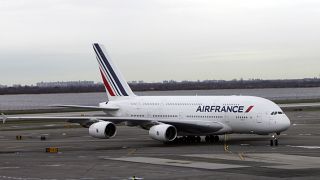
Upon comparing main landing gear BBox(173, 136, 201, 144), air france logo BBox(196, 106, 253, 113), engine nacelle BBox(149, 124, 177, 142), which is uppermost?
air france logo BBox(196, 106, 253, 113)

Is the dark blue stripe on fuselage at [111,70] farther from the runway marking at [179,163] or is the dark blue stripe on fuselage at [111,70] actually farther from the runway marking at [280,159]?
the runway marking at [179,163]

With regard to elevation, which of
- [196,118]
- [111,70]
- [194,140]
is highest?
[111,70]

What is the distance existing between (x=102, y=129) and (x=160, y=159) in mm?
10842

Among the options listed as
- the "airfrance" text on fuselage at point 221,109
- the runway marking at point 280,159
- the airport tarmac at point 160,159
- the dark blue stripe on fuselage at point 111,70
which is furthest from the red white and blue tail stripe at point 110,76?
the runway marking at point 280,159

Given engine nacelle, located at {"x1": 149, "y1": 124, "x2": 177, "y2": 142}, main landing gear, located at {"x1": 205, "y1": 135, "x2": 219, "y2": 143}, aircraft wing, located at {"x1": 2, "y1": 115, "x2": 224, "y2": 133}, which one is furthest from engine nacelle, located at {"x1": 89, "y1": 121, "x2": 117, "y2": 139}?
main landing gear, located at {"x1": 205, "y1": 135, "x2": 219, "y2": 143}

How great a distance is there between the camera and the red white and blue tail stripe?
55.5 meters

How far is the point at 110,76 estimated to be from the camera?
56156mm

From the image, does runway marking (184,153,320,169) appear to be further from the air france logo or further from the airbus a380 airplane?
the air france logo

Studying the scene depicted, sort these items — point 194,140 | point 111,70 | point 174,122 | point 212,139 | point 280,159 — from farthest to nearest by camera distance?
point 111,70 < point 212,139 < point 194,140 < point 174,122 < point 280,159

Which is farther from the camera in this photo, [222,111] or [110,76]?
[110,76]

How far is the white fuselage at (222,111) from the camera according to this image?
4469 cm

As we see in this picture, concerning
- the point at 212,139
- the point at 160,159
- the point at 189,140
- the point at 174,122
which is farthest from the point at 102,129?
the point at 160,159

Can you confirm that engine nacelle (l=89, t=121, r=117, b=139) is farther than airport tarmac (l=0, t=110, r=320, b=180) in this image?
Yes

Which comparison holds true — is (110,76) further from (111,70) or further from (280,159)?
(280,159)
